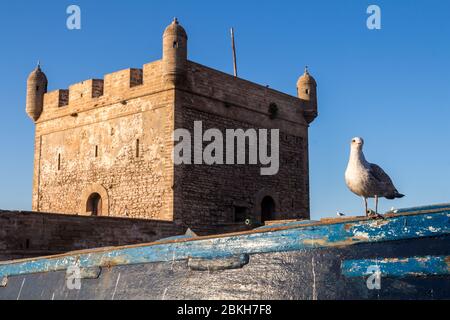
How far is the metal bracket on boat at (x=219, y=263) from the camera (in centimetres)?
558

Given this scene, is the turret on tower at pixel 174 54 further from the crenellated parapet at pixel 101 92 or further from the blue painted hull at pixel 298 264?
the blue painted hull at pixel 298 264

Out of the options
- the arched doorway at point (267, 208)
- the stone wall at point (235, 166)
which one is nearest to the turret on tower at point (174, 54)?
the stone wall at point (235, 166)

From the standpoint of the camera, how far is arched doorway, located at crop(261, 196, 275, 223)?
19.1m

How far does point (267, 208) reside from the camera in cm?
1931

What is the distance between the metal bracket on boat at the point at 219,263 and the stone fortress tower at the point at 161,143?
31.9 ft

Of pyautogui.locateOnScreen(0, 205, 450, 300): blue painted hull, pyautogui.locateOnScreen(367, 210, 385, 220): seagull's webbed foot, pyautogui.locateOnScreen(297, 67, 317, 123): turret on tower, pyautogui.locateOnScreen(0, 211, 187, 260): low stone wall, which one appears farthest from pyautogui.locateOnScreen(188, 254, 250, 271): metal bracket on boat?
pyautogui.locateOnScreen(297, 67, 317, 123): turret on tower

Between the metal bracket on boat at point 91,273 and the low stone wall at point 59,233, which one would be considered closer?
the metal bracket on boat at point 91,273

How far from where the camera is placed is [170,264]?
6234 mm

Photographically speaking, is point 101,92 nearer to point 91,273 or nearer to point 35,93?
point 35,93

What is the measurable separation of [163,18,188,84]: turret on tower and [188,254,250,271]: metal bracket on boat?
10.7m

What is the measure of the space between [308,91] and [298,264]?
16.7 meters

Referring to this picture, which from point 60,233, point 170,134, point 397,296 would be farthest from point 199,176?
point 397,296

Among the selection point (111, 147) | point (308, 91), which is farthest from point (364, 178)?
point (308, 91)

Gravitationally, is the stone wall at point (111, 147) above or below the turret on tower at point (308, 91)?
below
